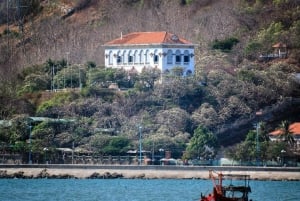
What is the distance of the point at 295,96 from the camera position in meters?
156

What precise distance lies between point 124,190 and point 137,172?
14.8 m

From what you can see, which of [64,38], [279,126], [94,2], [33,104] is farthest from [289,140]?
[94,2]

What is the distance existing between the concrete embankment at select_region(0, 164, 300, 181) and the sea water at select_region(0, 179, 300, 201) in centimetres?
143

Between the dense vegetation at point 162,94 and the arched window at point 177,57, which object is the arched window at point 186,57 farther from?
the dense vegetation at point 162,94

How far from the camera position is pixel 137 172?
445 feet

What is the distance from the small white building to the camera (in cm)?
15850

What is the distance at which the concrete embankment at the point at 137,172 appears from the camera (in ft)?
439

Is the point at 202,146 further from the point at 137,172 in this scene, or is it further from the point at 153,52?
the point at 153,52

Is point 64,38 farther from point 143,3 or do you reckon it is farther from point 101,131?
point 101,131

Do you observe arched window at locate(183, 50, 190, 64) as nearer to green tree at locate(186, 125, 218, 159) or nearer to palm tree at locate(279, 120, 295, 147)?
palm tree at locate(279, 120, 295, 147)

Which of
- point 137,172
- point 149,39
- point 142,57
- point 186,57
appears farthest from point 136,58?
point 137,172

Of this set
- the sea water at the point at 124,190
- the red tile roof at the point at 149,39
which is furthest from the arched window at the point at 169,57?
the sea water at the point at 124,190

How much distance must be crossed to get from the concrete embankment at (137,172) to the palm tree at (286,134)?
659 cm

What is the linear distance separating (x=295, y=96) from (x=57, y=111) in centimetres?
2082
